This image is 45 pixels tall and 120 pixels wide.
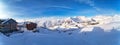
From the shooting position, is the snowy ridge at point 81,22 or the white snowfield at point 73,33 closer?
the white snowfield at point 73,33

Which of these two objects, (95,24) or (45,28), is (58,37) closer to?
(45,28)

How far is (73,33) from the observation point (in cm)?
148

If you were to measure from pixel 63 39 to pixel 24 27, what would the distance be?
25cm

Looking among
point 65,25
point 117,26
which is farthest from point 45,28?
point 117,26

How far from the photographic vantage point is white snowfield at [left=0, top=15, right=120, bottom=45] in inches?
52.3

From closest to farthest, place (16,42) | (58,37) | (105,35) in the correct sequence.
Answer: (16,42)
(58,37)
(105,35)

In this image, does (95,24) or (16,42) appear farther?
(95,24)

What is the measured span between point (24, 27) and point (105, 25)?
518 mm

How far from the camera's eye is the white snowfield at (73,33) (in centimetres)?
133

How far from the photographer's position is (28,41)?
4.31 feet

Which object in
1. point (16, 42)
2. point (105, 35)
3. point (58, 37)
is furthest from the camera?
point (105, 35)

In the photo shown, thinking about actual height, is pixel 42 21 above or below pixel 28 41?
above

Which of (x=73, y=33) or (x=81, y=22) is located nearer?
(x=73, y=33)

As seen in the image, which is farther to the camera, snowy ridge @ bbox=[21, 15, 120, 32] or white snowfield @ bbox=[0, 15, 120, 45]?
snowy ridge @ bbox=[21, 15, 120, 32]
